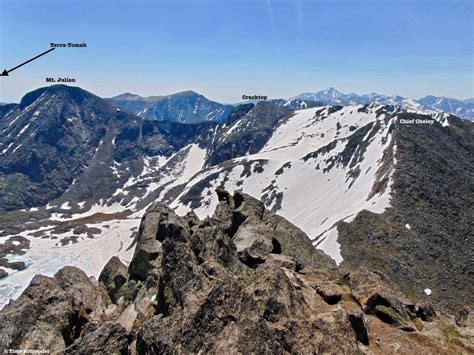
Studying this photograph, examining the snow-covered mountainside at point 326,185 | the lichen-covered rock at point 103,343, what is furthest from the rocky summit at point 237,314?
the snow-covered mountainside at point 326,185

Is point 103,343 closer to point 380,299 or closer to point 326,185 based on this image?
point 380,299

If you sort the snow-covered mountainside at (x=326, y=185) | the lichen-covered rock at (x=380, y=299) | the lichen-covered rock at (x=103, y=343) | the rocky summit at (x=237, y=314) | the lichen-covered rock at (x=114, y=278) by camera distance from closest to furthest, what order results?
the rocky summit at (x=237, y=314), the lichen-covered rock at (x=103, y=343), the lichen-covered rock at (x=380, y=299), the lichen-covered rock at (x=114, y=278), the snow-covered mountainside at (x=326, y=185)

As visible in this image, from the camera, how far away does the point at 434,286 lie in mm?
63125

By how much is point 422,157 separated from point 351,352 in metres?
102

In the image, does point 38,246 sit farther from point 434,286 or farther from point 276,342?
point 276,342

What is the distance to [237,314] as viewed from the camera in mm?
17094

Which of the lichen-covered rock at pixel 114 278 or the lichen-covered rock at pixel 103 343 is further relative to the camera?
the lichen-covered rock at pixel 114 278

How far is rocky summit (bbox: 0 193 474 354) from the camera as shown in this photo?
1661 centimetres

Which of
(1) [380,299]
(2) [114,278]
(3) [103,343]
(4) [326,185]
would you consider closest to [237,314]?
(3) [103,343]

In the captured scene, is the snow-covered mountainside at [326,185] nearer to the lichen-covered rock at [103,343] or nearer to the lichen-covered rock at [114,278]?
the lichen-covered rock at [114,278]

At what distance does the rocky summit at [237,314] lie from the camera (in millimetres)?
16609

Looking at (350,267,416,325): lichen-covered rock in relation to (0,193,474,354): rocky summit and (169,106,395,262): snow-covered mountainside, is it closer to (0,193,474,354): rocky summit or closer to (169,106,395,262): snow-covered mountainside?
(0,193,474,354): rocky summit

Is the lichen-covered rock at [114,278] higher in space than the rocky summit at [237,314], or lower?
lower

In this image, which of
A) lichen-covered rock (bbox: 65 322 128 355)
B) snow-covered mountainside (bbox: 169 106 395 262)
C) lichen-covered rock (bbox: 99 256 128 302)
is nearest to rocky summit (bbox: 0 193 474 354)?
lichen-covered rock (bbox: 65 322 128 355)
